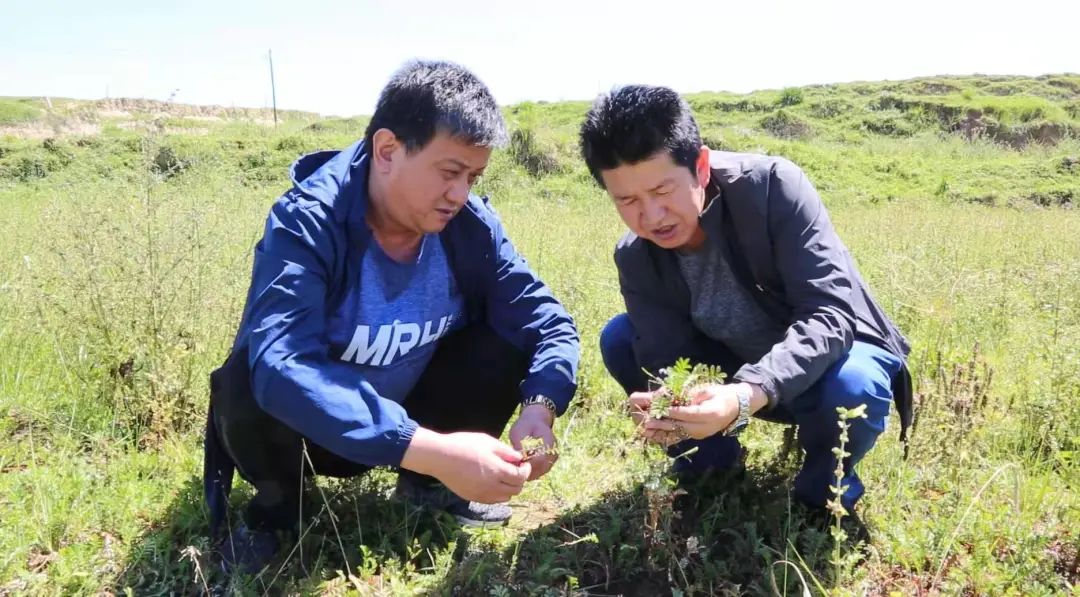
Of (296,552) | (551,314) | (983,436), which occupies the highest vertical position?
(551,314)

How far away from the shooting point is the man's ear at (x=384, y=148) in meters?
1.91

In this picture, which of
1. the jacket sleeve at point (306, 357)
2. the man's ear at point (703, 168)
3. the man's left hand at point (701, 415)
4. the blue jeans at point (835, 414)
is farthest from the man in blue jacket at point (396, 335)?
the blue jeans at point (835, 414)

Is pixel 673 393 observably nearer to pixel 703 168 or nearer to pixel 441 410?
pixel 703 168

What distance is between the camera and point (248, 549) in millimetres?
1996

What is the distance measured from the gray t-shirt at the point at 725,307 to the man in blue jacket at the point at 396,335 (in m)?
0.40

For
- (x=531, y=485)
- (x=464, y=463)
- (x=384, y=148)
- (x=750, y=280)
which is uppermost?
(x=384, y=148)

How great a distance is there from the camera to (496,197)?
450 inches

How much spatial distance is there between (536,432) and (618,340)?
0.63 m

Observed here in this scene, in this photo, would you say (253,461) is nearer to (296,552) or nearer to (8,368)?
(296,552)

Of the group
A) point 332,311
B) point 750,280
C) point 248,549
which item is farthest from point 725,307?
point 248,549

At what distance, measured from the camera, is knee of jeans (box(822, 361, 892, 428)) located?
1.90 meters

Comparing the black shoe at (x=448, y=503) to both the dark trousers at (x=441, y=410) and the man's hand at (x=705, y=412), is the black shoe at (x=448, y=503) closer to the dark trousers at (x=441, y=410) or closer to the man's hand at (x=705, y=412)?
the dark trousers at (x=441, y=410)

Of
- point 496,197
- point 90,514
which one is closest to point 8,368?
point 90,514

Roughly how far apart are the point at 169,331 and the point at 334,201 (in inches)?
54.7
